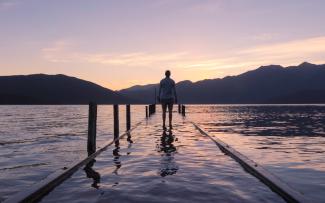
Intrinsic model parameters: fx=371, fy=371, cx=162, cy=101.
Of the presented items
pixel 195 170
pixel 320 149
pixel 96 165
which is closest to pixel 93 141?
pixel 96 165

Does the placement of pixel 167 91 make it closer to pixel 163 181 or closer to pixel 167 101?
pixel 167 101

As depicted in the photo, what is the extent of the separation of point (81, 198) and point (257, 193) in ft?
9.61

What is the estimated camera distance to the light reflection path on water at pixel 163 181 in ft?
19.7

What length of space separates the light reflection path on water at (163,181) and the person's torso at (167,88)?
7948 millimetres

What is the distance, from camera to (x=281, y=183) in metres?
6.48

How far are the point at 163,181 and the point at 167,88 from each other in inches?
466

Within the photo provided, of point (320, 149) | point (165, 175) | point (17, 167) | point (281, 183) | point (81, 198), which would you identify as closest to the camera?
point (81, 198)

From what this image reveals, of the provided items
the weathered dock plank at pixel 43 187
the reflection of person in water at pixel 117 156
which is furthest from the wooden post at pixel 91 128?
the weathered dock plank at pixel 43 187

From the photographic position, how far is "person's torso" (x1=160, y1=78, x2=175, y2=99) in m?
18.7

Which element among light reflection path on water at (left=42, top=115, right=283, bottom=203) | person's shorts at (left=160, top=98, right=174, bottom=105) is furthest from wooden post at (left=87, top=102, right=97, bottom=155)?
person's shorts at (left=160, top=98, right=174, bottom=105)

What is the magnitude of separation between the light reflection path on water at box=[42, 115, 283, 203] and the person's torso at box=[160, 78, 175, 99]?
7.95 metres

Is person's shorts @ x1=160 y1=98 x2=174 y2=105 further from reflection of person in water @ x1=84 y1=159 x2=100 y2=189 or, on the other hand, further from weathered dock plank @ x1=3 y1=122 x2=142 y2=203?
weathered dock plank @ x1=3 y1=122 x2=142 y2=203

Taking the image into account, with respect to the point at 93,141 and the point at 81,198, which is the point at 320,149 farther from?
the point at 81,198

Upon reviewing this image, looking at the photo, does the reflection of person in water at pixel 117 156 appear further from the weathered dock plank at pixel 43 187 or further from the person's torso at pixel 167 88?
the person's torso at pixel 167 88
